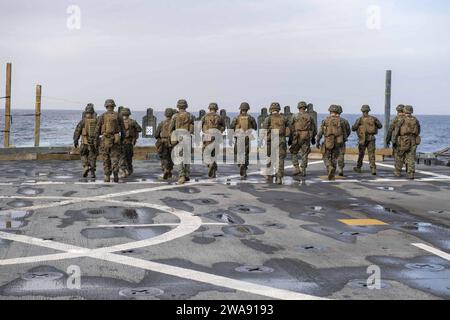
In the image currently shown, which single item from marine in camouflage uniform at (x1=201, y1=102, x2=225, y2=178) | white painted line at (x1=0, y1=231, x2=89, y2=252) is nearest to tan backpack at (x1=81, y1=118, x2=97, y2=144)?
marine in camouflage uniform at (x1=201, y1=102, x2=225, y2=178)

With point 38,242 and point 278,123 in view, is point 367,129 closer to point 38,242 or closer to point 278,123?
point 278,123

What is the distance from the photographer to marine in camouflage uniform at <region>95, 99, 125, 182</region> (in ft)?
56.4

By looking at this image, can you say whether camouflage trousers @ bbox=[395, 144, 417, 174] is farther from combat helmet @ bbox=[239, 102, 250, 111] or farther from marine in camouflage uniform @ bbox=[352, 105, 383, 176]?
combat helmet @ bbox=[239, 102, 250, 111]

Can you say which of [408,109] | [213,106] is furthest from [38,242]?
[408,109]

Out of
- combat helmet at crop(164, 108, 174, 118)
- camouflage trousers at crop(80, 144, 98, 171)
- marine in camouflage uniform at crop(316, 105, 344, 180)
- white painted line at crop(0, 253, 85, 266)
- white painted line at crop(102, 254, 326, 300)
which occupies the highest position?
combat helmet at crop(164, 108, 174, 118)

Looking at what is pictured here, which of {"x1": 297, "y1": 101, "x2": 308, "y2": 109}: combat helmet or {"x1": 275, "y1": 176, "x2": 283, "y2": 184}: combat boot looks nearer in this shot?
{"x1": 275, "y1": 176, "x2": 283, "y2": 184}: combat boot

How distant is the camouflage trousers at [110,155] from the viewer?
17328 millimetres

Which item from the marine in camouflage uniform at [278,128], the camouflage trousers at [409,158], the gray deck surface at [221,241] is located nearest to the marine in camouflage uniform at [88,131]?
the gray deck surface at [221,241]

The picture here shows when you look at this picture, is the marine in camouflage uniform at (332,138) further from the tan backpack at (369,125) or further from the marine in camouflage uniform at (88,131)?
the marine in camouflage uniform at (88,131)

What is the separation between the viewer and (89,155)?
18672mm

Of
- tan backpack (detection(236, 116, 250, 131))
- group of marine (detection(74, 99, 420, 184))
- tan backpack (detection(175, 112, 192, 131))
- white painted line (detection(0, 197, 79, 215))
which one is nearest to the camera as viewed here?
white painted line (detection(0, 197, 79, 215))

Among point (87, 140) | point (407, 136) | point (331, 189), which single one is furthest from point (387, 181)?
point (87, 140)

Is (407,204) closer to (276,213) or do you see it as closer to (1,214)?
(276,213)

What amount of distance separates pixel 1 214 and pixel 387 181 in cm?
1104
